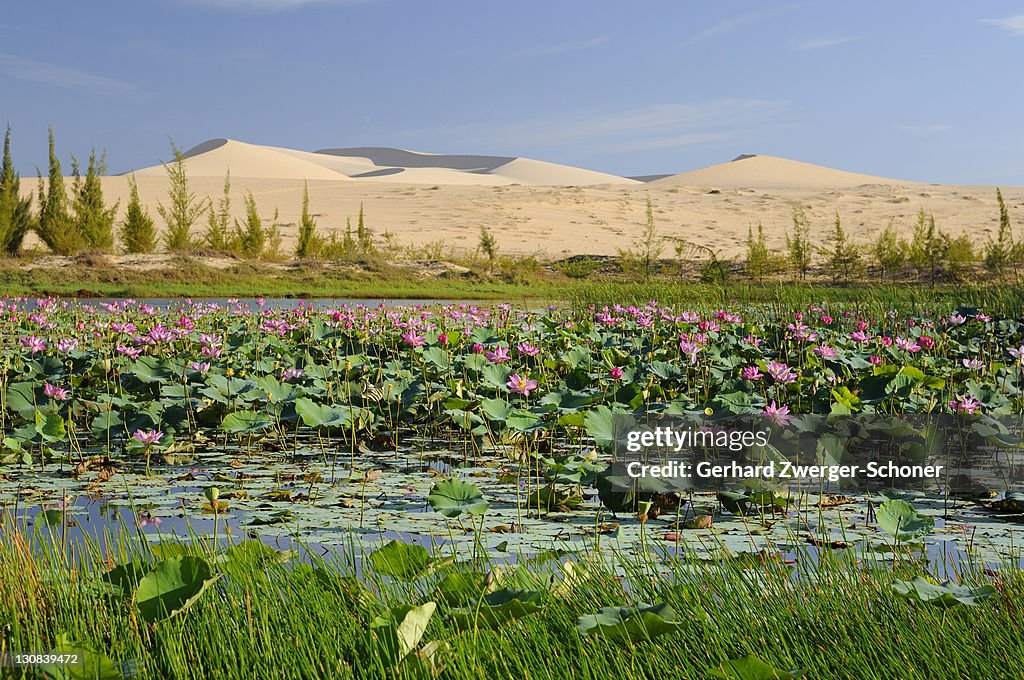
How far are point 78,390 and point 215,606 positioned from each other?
3531 mm

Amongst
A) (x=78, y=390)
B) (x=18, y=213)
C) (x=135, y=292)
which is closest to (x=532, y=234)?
(x=18, y=213)

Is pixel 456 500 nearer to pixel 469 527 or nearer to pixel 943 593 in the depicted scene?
pixel 469 527

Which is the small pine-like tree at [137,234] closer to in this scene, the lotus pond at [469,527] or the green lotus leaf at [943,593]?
the lotus pond at [469,527]

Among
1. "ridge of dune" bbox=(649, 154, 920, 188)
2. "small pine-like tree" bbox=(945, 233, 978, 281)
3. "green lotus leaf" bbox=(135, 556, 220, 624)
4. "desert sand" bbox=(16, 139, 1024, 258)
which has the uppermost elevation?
"ridge of dune" bbox=(649, 154, 920, 188)

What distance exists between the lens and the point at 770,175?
73.4 metres

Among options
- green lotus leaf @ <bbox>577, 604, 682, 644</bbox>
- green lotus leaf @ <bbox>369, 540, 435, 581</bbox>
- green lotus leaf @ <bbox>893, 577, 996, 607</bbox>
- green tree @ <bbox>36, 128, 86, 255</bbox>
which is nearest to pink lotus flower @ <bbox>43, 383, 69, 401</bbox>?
green lotus leaf @ <bbox>369, 540, 435, 581</bbox>

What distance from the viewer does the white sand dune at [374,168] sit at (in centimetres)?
7925

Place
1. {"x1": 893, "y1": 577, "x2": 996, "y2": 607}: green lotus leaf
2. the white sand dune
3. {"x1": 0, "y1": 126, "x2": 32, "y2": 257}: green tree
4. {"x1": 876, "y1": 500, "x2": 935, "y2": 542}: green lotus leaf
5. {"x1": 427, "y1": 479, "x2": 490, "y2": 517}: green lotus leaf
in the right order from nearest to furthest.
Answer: {"x1": 893, "y1": 577, "x2": 996, "y2": 607}: green lotus leaf < {"x1": 876, "y1": 500, "x2": 935, "y2": 542}: green lotus leaf < {"x1": 427, "y1": 479, "x2": 490, "y2": 517}: green lotus leaf < {"x1": 0, "y1": 126, "x2": 32, "y2": 257}: green tree < the white sand dune

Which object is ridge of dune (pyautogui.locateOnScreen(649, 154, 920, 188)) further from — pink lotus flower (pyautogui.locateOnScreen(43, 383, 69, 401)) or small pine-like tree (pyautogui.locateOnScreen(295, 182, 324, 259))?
pink lotus flower (pyautogui.locateOnScreen(43, 383, 69, 401))

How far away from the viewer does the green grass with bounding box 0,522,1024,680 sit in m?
1.63

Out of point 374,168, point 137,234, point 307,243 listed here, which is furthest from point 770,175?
point 137,234

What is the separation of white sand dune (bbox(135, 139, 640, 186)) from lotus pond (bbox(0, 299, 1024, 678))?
5336 centimetres

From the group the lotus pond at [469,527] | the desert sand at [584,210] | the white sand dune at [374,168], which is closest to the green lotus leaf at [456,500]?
the lotus pond at [469,527]

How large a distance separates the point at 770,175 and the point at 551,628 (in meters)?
75.3
